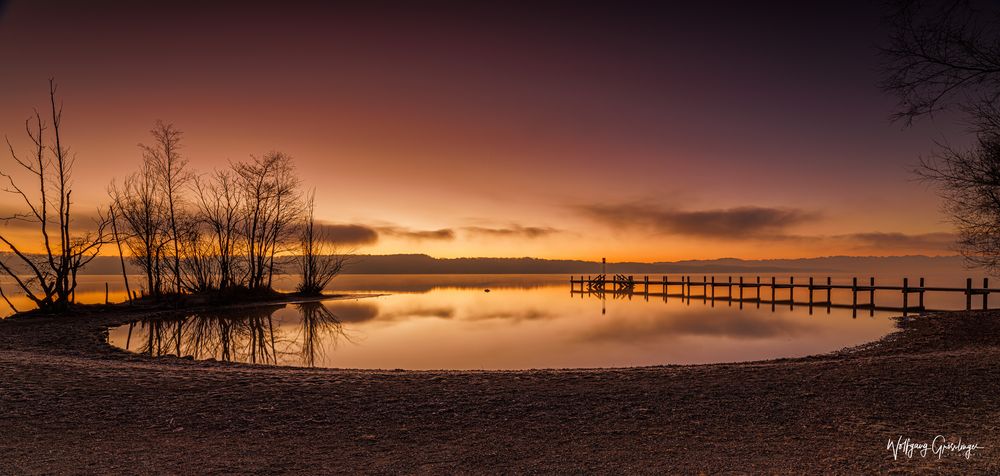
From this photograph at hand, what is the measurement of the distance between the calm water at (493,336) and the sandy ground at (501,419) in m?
7.38

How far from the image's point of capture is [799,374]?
995 centimetres

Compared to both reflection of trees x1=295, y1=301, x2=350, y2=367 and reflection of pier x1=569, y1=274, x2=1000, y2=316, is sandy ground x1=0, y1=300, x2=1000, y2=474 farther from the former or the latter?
reflection of pier x1=569, y1=274, x2=1000, y2=316

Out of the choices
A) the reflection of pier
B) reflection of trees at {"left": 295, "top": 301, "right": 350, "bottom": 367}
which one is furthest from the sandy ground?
the reflection of pier

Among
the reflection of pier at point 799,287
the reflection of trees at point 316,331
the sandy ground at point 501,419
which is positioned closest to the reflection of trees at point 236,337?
the reflection of trees at point 316,331

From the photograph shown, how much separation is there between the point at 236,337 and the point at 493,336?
445 inches

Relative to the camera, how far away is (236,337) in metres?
22.6

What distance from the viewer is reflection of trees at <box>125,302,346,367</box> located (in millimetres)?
18359

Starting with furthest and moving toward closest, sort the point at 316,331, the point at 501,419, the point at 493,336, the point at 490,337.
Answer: the point at 493,336
the point at 490,337
the point at 316,331
the point at 501,419

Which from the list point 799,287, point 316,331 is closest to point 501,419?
point 316,331

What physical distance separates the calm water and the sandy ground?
7376 mm

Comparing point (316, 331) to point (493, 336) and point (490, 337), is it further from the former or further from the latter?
point (493, 336)

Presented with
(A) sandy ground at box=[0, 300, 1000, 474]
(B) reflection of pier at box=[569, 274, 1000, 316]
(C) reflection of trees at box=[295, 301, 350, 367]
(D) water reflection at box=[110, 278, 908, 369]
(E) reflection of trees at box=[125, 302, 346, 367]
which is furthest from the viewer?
(B) reflection of pier at box=[569, 274, 1000, 316]

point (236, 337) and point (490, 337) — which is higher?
point (236, 337)

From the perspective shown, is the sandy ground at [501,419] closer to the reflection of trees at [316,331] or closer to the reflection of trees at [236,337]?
the reflection of trees at [236,337]
